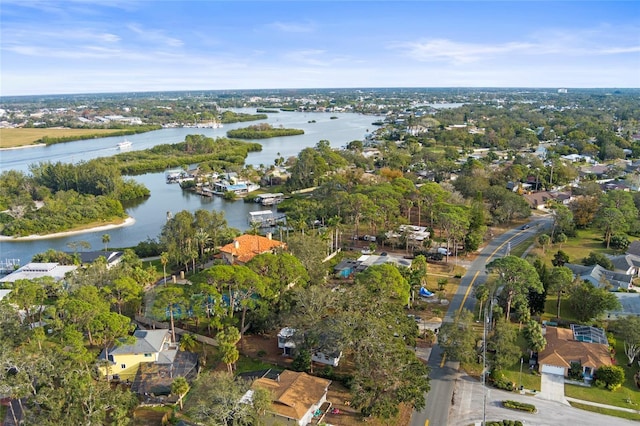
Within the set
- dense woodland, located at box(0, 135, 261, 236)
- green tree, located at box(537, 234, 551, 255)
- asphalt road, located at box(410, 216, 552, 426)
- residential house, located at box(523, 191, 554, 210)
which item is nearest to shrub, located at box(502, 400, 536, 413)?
asphalt road, located at box(410, 216, 552, 426)

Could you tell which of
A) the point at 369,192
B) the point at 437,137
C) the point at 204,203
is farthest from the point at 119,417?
the point at 437,137

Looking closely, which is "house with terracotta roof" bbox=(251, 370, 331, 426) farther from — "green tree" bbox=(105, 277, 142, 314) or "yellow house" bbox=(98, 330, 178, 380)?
"green tree" bbox=(105, 277, 142, 314)

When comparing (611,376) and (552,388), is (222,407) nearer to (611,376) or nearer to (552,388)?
(552,388)

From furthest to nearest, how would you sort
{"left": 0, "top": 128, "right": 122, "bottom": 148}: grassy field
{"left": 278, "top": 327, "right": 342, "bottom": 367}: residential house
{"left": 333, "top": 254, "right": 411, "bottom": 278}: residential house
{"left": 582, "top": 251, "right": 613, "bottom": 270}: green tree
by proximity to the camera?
1. {"left": 0, "top": 128, "right": 122, "bottom": 148}: grassy field
2. {"left": 333, "top": 254, "right": 411, "bottom": 278}: residential house
3. {"left": 582, "top": 251, "right": 613, "bottom": 270}: green tree
4. {"left": 278, "top": 327, "right": 342, "bottom": 367}: residential house

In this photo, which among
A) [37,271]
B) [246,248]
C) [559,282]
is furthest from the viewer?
[246,248]

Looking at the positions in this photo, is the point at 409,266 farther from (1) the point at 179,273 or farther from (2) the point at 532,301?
(1) the point at 179,273

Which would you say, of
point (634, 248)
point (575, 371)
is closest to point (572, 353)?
point (575, 371)

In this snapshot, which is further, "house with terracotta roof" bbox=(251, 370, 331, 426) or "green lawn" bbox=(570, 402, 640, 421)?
"green lawn" bbox=(570, 402, 640, 421)

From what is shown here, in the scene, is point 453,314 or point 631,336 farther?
point 453,314
